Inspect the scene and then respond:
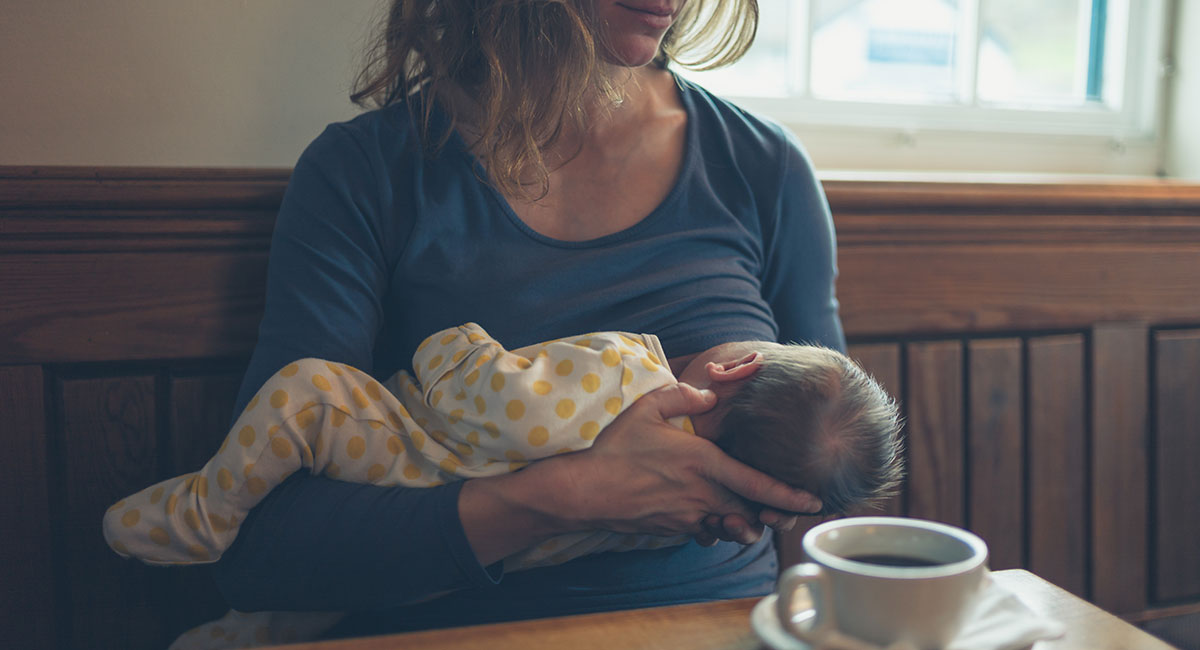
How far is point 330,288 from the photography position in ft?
3.14

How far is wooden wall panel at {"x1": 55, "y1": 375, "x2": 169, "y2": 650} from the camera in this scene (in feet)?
3.67

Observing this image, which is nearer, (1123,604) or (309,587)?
(309,587)

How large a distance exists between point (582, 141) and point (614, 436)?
0.47 metres

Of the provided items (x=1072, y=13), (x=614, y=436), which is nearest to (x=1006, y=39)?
(x=1072, y=13)

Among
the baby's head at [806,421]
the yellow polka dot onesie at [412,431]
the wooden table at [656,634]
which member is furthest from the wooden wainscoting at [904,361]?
the wooden table at [656,634]

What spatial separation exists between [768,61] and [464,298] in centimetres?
101

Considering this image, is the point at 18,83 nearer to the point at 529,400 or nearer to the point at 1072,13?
the point at 529,400

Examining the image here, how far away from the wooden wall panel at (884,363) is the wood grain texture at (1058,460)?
0.27 meters

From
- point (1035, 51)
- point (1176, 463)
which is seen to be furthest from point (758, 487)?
point (1035, 51)

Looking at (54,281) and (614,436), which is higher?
(54,281)

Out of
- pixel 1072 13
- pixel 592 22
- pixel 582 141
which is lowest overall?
pixel 582 141

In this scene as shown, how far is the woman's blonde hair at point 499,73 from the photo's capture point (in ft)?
3.50

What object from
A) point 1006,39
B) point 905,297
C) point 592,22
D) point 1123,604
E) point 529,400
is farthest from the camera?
point 1006,39

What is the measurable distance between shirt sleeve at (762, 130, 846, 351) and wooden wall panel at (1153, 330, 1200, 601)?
0.83m
